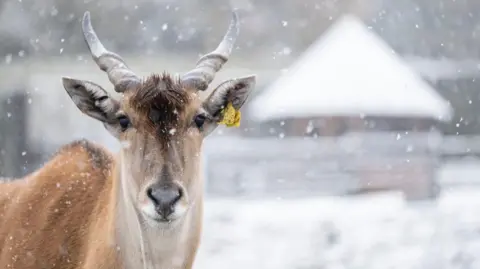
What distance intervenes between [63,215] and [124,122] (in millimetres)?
991

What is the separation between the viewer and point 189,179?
7102 mm

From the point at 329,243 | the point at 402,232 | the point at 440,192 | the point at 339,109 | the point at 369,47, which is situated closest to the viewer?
the point at 329,243

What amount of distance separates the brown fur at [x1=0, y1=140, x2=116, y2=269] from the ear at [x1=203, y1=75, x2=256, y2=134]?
32.0 inches

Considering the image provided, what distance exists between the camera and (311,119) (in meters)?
26.7

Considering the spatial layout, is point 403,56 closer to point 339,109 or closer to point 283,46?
point 283,46

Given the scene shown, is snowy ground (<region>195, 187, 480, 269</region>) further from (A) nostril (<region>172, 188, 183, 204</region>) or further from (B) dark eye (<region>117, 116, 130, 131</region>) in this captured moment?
(A) nostril (<region>172, 188, 183, 204</region>)

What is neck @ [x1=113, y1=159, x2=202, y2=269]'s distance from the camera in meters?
7.11

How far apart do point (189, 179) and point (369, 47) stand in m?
21.2

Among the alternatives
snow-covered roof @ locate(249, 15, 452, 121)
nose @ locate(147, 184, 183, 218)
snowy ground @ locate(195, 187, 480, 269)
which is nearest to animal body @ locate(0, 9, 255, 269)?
nose @ locate(147, 184, 183, 218)


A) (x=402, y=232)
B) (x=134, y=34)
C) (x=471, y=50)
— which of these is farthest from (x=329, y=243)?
(x=471, y=50)

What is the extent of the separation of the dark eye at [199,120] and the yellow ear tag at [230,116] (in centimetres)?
20

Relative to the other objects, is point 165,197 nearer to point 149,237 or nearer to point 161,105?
point 149,237

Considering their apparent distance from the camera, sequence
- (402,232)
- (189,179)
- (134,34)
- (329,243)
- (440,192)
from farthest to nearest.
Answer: (134,34) < (440,192) < (402,232) < (329,243) < (189,179)

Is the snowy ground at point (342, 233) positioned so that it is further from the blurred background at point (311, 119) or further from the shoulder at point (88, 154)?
the shoulder at point (88, 154)
